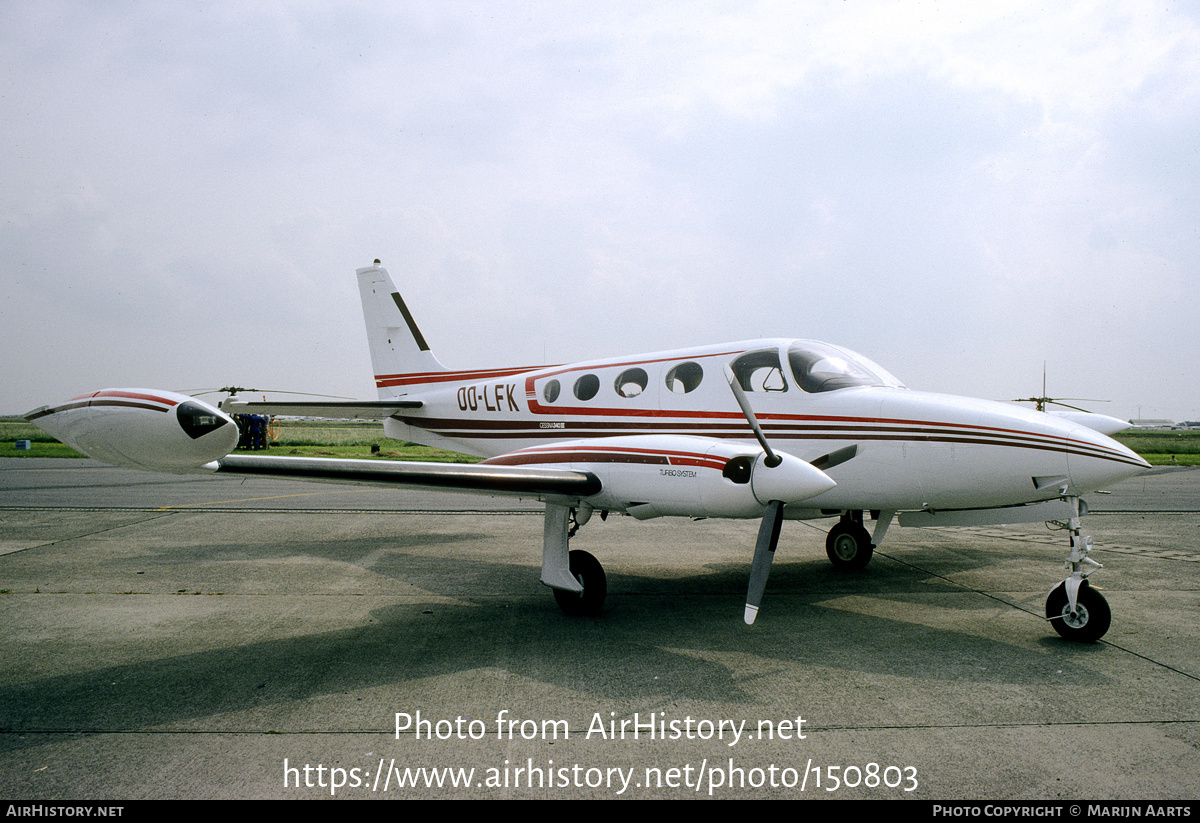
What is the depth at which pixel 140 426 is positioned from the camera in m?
4.29

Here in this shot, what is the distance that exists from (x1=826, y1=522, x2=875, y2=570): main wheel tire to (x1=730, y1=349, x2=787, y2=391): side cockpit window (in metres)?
2.96

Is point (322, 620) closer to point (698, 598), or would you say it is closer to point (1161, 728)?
point (698, 598)

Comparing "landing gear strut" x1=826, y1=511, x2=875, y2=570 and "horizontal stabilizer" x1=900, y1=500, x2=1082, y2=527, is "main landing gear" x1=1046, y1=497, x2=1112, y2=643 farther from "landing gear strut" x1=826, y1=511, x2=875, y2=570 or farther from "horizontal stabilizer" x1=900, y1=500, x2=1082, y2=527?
"landing gear strut" x1=826, y1=511, x2=875, y2=570

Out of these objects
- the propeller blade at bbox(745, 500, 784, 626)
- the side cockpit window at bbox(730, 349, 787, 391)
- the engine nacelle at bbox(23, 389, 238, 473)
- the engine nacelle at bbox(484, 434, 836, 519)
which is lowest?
the propeller blade at bbox(745, 500, 784, 626)

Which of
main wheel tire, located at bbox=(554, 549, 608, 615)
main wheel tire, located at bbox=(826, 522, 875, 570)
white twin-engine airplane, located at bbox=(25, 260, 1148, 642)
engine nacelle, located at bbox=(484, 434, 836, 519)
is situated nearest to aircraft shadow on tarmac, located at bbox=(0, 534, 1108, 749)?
main wheel tire, located at bbox=(554, 549, 608, 615)

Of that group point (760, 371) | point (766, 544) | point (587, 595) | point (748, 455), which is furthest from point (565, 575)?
point (760, 371)

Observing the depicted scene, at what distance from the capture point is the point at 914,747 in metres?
3.61

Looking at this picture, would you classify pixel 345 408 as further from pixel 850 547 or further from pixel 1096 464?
pixel 1096 464

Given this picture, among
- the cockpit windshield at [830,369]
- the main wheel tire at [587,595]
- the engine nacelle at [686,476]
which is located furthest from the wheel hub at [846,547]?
the main wheel tire at [587,595]

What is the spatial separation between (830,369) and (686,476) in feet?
8.16

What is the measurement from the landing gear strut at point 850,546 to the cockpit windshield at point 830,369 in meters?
2.52

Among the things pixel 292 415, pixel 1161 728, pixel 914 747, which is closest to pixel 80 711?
pixel 914 747

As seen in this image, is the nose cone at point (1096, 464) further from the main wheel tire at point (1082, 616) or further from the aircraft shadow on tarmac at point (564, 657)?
the aircraft shadow on tarmac at point (564, 657)

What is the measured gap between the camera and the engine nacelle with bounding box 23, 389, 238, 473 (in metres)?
4.30
